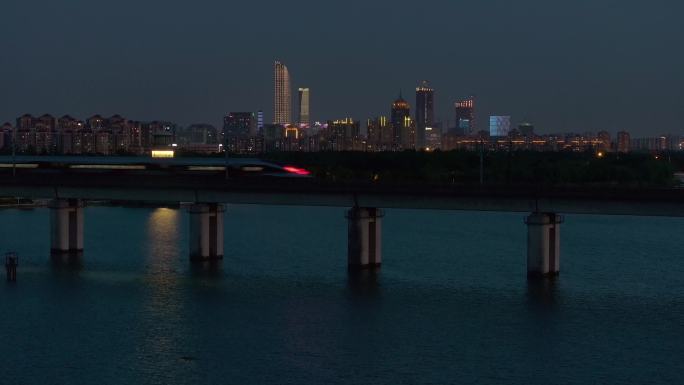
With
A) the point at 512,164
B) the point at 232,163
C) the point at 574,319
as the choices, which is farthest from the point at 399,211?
the point at 574,319

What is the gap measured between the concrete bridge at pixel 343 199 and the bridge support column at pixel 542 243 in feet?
0.19

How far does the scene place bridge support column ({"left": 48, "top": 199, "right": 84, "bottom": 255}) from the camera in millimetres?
75500

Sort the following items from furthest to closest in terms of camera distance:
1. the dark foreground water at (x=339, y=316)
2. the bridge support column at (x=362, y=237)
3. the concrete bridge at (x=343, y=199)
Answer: the bridge support column at (x=362, y=237) < the concrete bridge at (x=343, y=199) < the dark foreground water at (x=339, y=316)

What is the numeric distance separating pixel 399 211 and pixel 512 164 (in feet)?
120

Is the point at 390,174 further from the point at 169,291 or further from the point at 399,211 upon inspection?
the point at 169,291

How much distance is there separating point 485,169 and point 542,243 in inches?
3742

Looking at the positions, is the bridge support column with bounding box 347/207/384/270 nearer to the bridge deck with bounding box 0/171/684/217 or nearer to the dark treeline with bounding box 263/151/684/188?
the bridge deck with bounding box 0/171/684/217

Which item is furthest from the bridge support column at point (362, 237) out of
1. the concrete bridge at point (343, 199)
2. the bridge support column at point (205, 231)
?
the bridge support column at point (205, 231)

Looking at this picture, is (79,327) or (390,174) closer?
(79,327)

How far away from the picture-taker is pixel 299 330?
47750 mm

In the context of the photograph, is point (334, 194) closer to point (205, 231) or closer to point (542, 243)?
point (205, 231)

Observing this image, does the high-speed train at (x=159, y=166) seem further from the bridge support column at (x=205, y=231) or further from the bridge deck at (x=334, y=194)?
the bridge support column at (x=205, y=231)

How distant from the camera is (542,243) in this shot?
6259cm

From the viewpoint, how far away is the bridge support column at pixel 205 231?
70812mm
